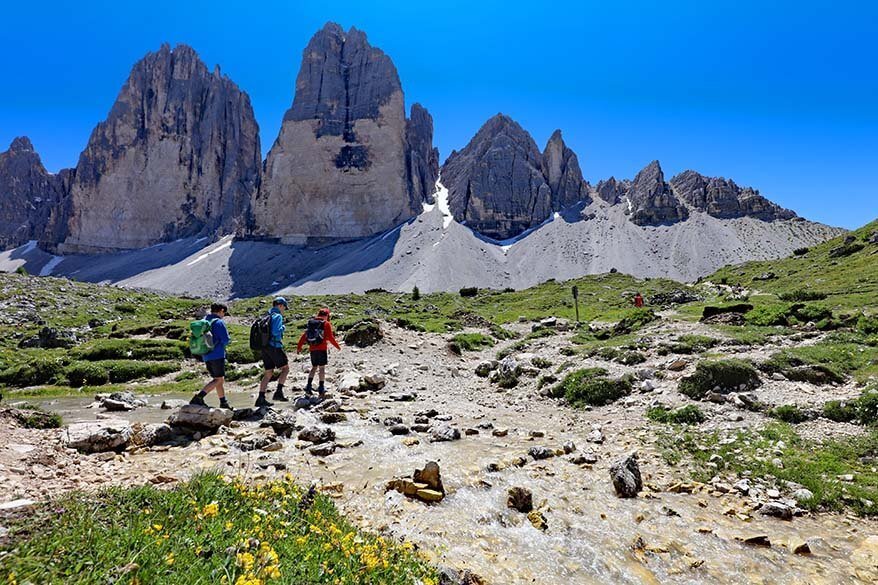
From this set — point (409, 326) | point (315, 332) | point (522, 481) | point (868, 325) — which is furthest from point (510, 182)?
point (522, 481)

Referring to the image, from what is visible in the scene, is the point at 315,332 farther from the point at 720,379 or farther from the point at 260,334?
the point at 720,379

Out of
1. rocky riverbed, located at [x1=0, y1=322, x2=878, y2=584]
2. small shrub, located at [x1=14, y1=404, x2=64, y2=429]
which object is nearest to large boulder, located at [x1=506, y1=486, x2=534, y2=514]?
rocky riverbed, located at [x1=0, y1=322, x2=878, y2=584]

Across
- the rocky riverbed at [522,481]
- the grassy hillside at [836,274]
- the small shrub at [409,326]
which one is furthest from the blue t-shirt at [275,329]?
the grassy hillside at [836,274]

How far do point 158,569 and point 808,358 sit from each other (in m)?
16.1

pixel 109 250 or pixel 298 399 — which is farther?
pixel 109 250

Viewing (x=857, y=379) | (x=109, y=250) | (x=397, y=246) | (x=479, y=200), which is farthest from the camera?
(x=109, y=250)

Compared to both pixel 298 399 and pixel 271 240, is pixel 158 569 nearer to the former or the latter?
pixel 298 399

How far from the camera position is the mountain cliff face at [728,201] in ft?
473

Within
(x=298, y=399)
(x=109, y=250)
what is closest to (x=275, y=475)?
(x=298, y=399)

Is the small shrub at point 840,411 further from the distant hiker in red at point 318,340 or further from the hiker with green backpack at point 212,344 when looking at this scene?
the hiker with green backpack at point 212,344

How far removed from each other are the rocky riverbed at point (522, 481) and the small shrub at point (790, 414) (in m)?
0.31

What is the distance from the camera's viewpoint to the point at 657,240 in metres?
136

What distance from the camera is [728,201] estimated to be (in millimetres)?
146625

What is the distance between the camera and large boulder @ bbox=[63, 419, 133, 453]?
24.5 ft
